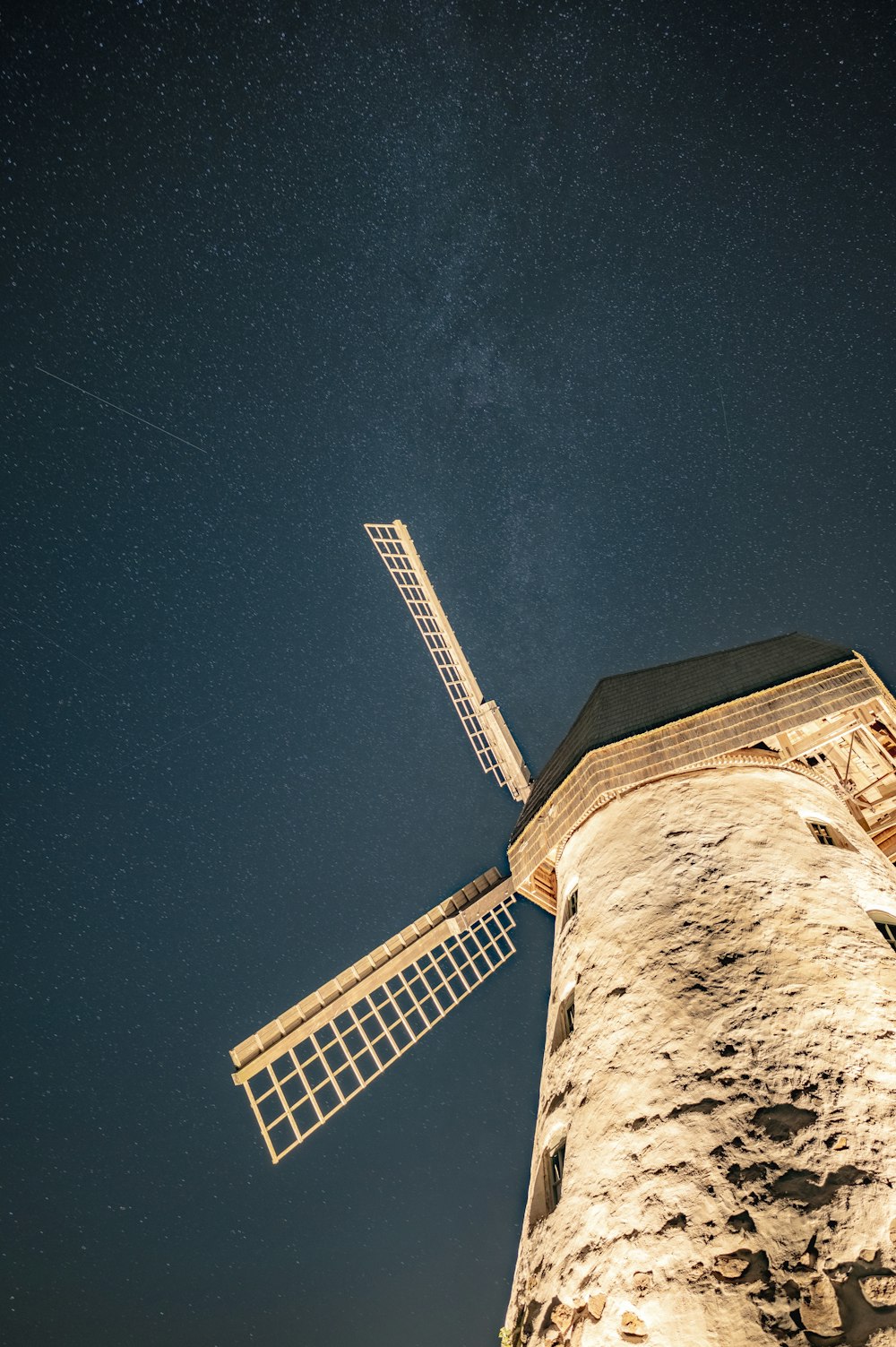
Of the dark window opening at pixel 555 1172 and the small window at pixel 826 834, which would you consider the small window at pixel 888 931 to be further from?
the dark window opening at pixel 555 1172

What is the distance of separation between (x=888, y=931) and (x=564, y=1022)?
3849 mm


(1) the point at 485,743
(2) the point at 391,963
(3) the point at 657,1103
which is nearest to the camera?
(3) the point at 657,1103

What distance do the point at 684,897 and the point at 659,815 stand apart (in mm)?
1746

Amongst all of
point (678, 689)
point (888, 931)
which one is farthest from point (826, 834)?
point (678, 689)

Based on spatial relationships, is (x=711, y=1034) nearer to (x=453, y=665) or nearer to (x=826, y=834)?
(x=826, y=834)

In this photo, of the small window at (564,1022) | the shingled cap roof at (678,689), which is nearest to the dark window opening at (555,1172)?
the small window at (564,1022)

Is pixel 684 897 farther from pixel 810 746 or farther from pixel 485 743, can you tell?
pixel 485 743

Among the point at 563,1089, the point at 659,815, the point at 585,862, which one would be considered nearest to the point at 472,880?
the point at 585,862

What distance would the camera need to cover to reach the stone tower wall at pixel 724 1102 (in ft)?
13.2

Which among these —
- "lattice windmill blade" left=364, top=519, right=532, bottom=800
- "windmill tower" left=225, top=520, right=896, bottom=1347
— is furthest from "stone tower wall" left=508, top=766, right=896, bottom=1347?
"lattice windmill blade" left=364, top=519, right=532, bottom=800

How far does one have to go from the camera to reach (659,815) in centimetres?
859

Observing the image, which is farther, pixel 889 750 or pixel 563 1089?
pixel 889 750

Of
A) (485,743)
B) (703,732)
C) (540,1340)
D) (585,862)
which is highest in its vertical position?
(485,743)

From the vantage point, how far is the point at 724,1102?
5043 millimetres
